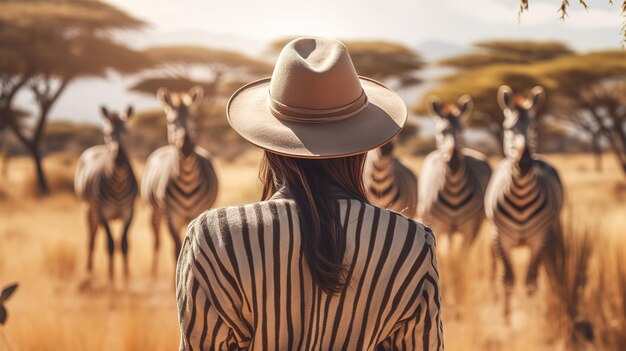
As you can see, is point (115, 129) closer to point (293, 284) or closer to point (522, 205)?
point (522, 205)

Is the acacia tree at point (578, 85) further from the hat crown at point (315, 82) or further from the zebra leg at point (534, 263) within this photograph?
the hat crown at point (315, 82)

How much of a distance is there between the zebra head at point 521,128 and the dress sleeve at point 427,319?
365 cm

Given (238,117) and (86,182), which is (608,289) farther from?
(86,182)

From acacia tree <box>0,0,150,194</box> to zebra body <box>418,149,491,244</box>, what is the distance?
10743 millimetres

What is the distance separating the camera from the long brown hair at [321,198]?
4.70ft

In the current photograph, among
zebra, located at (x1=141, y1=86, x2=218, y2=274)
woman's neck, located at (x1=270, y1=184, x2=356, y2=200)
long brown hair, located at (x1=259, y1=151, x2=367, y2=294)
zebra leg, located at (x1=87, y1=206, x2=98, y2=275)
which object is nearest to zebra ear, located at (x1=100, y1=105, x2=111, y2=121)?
zebra, located at (x1=141, y1=86, x2=218, y2=274)

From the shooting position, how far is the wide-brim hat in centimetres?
150

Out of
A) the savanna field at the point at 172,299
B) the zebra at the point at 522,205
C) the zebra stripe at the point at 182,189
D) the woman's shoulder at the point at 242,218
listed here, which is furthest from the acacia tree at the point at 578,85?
the woman's shoulder at the point at 242,218

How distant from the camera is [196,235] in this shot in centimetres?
147

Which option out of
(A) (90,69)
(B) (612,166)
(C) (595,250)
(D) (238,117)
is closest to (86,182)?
(C) (595,250)

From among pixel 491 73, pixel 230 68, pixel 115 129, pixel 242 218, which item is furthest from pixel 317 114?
pixel 230 68

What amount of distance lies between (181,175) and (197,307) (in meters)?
5.13

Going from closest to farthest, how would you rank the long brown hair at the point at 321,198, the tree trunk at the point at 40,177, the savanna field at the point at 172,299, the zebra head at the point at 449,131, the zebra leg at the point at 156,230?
the long brown hair at the point at 321,198 < the savanna field at the point at 172,299 < the zebra head at the point at 449,131 < the zebra leg at the point at 156,230 < the tree trunk at the point at 40,177

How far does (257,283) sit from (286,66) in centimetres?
53
